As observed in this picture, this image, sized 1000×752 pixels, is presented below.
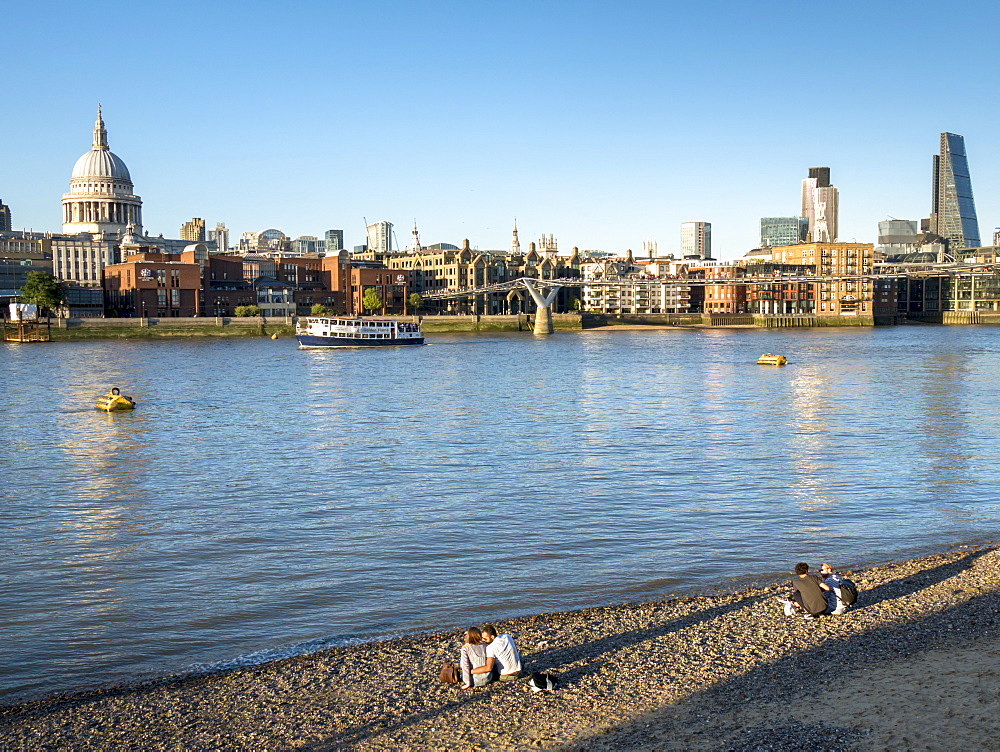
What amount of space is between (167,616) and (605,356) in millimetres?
64336

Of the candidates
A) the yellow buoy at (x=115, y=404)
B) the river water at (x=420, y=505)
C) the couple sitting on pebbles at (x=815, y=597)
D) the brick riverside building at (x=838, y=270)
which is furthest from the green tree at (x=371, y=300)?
the couple sitting on pebbles at (x=815, y=597)

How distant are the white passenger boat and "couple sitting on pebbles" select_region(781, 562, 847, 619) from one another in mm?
79331

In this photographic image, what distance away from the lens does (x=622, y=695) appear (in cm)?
1001

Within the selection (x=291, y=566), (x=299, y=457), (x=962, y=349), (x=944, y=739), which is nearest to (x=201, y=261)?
(x=962, y=349)

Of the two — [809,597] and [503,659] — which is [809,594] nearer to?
[809,597]

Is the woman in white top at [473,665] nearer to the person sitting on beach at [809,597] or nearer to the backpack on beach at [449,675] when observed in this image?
the backpack on beach at [449,675]

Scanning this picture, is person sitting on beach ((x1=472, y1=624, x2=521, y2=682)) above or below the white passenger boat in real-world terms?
below

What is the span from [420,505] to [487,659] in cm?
992

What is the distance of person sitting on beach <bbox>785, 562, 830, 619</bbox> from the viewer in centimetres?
1221

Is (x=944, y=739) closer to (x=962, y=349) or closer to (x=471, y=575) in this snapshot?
(x=471, y=575)

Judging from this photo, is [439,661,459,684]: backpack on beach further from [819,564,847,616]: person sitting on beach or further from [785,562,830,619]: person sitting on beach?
[819,564,847,616]: person sitting on beach

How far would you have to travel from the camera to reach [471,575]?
49.0ft

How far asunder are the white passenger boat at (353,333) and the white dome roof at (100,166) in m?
83.7

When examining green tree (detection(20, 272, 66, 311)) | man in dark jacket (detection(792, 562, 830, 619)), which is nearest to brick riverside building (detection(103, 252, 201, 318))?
green tree (detection(20, 272, 66, 311))
